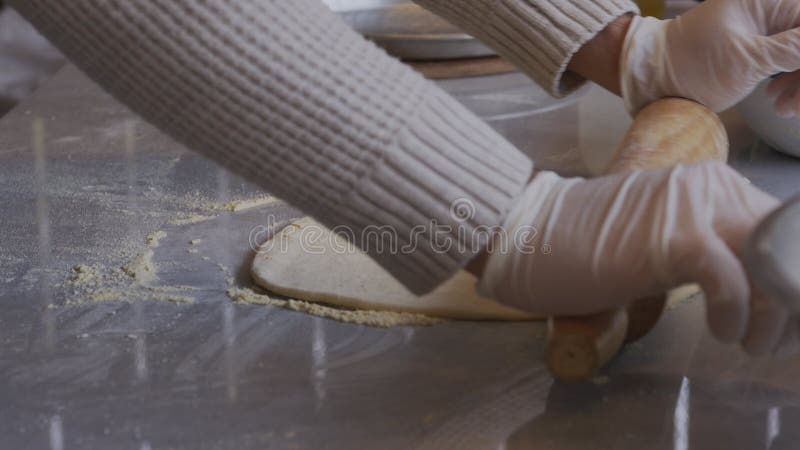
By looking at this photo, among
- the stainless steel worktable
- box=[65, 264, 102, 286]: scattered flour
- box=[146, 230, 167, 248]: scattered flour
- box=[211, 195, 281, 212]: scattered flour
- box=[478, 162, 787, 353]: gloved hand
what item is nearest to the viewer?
box=[478, 162, 787, 353]: gloved hand

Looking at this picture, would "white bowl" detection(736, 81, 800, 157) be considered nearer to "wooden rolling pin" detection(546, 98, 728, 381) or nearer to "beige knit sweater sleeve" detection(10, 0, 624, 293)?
"wooden rolling pin" detection(546, 98, 728, 381)

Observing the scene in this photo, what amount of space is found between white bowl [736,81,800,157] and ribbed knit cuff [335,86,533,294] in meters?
0.74

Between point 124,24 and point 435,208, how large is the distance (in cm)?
32

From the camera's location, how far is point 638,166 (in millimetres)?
1070

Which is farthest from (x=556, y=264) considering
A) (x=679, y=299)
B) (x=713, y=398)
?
(x=679, y=299)

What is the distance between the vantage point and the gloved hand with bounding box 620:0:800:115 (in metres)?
1.22

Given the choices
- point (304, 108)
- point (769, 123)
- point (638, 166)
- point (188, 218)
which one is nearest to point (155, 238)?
point (188, 218)

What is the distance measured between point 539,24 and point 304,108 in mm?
521

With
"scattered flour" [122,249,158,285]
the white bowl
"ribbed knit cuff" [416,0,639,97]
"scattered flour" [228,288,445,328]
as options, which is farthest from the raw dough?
the white bowl

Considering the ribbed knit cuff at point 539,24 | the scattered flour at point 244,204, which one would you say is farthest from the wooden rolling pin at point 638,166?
the scattered flour at point 244,204

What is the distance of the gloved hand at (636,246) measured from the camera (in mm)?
761

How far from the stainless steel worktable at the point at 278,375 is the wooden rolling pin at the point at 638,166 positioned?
0.05 m

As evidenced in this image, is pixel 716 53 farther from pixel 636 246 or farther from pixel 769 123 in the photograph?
pixel 636 246

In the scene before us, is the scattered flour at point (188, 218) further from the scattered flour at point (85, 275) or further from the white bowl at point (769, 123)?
the white bowl at point (769, 123)
